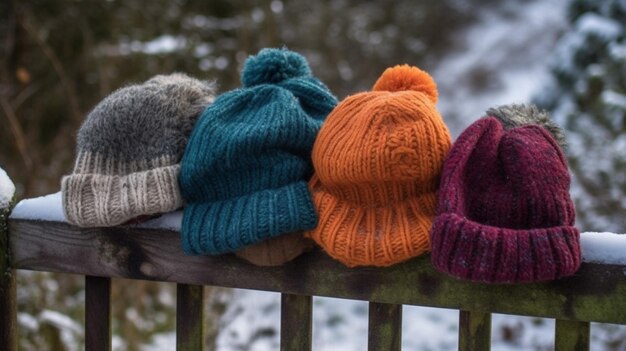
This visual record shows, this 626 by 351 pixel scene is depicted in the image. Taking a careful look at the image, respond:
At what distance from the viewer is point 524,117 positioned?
44.5 inches

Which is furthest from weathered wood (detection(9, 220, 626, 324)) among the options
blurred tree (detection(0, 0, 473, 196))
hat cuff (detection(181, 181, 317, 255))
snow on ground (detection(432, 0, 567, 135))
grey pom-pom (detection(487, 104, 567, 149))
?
snow on ground (detection(432, 0, 567, 135))

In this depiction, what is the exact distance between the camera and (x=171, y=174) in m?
1.17

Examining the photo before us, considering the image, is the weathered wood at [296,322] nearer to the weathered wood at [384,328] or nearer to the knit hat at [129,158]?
the weathered wood at [384,328]

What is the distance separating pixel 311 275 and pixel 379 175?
283 millimetres

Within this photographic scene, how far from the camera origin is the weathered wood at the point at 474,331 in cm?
115

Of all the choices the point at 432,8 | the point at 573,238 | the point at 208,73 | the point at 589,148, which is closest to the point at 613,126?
the point at 589,148

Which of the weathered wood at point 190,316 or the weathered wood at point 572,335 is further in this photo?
the weathered wood at point 190,316

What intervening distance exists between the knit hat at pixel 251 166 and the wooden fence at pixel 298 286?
0.40 feet

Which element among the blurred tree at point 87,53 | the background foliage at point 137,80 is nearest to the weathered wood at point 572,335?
the background foliage at point 137,80

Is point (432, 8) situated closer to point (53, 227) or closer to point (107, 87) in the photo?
point (107, 87)

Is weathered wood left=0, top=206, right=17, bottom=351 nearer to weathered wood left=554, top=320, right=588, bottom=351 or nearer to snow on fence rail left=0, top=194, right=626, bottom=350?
snow on fence rail left=0, top=194, right=626, bottom=350

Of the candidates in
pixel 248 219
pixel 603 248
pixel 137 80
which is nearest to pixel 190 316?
pixel 248 219

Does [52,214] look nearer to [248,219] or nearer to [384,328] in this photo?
[248,219]

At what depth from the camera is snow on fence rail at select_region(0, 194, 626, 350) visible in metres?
1.07
